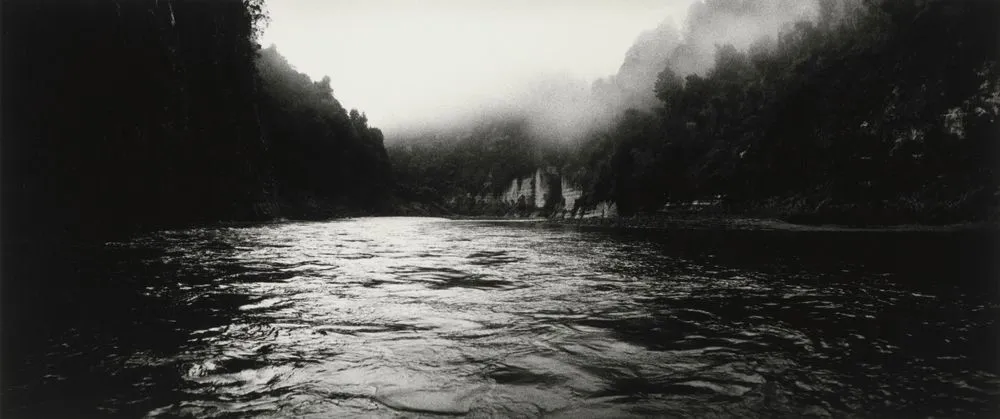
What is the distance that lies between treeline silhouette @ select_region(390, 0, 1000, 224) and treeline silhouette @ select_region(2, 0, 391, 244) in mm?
44789

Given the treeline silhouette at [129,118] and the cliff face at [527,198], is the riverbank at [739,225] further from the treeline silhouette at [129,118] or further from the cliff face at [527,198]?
the cliff face at [527,198]

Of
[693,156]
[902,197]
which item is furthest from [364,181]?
[902,197]

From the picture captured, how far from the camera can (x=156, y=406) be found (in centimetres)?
342

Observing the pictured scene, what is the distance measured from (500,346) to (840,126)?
142 ft

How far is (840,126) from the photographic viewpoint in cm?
3762

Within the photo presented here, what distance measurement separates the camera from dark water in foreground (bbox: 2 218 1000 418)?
11.7 ft

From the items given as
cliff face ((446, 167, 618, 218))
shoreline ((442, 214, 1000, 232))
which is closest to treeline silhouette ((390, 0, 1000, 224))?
shoreline ((442, 214, 1000, 232))

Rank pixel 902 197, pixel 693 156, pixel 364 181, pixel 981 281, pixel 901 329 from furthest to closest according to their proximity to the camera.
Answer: pixel 364 181, pixel 693 156, pixel 902 197, pixel 981 281, pixel 901 329

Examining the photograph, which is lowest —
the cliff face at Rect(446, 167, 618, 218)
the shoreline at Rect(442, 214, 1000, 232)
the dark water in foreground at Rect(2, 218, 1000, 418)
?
the dark water in foreground at Rect(2, 218, 1000, 418)

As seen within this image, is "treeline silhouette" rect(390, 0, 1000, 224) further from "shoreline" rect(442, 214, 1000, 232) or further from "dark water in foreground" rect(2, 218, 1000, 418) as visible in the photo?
"dark water in foreground" rect(2, 218, 1000, 418)

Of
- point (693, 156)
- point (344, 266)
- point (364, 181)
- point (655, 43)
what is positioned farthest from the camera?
point (364, 181)

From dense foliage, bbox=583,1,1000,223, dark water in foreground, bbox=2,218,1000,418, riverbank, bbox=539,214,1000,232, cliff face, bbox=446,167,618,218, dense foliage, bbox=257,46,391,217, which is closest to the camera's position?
dark water in foreground, bbox=2,218,1000,418

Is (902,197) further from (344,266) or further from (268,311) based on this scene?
(268,311)

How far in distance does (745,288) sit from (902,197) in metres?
31.4
